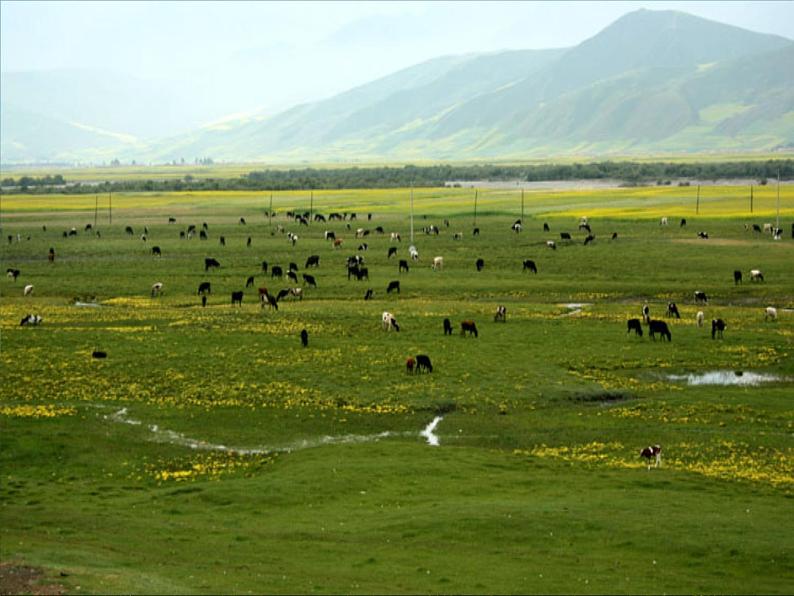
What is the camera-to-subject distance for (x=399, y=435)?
34938 mm

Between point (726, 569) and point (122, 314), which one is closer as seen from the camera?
point (726, 569)

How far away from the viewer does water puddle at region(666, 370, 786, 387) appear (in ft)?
135

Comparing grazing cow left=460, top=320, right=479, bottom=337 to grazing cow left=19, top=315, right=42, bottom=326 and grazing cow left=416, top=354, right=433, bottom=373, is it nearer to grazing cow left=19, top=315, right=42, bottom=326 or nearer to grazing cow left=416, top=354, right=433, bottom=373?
grazing cow left=416, top=354, right=433, bottom=373

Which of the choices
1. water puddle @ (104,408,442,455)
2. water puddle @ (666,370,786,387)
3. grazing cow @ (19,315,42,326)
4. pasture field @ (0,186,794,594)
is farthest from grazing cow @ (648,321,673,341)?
grazing cow @ (19,315,42,326)

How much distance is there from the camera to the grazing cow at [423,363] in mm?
41969

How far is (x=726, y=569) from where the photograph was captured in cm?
2306

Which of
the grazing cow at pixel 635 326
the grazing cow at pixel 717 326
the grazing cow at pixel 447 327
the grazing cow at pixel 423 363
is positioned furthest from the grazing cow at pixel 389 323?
the grazing cow at pixel 717 326

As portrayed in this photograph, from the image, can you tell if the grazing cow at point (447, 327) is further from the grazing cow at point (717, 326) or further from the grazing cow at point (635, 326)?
the grazing cow at point (717, 326)

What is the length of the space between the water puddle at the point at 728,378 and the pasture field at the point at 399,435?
0.35 meters

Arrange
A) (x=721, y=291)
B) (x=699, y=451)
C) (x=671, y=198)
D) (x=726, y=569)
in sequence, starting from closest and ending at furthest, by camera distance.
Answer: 1. (x=726, y=569)
2. (x=699, y=451)
3. (x=721, y=291)
4. (x=671, y=198)

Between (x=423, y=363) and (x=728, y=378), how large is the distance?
1045 centimetres

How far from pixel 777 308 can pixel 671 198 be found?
7676 centimetres

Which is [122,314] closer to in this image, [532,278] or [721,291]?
[532,278]

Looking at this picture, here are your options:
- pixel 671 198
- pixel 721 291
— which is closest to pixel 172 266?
pixel 721 291
